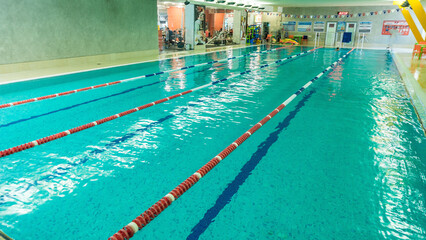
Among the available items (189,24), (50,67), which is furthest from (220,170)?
(189,24)

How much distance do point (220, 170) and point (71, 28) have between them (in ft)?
28.9

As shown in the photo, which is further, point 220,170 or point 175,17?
point 175,17

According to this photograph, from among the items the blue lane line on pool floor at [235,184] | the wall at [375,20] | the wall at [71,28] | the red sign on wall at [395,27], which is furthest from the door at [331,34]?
the blue lane line on pool floor at [235,184]

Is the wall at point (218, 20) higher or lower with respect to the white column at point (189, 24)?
higher

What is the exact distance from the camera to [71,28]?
30.3ft

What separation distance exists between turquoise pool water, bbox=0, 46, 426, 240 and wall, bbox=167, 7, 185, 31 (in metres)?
19.5

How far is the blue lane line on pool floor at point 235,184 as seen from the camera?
196 cm

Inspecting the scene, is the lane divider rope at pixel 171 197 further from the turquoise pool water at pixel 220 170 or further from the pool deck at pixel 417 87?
the pool deck at pixel 417 87

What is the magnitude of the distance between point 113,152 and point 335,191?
91.2 inches

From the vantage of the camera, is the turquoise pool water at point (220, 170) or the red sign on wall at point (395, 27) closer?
the turquoise pool water at point (220, 170)

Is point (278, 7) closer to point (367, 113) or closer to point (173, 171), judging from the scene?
point (367, 113)

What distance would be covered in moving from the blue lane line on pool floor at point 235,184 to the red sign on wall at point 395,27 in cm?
2210

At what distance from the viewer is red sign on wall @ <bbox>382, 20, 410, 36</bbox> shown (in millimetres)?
20797

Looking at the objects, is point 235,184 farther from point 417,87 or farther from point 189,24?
point 189,24
